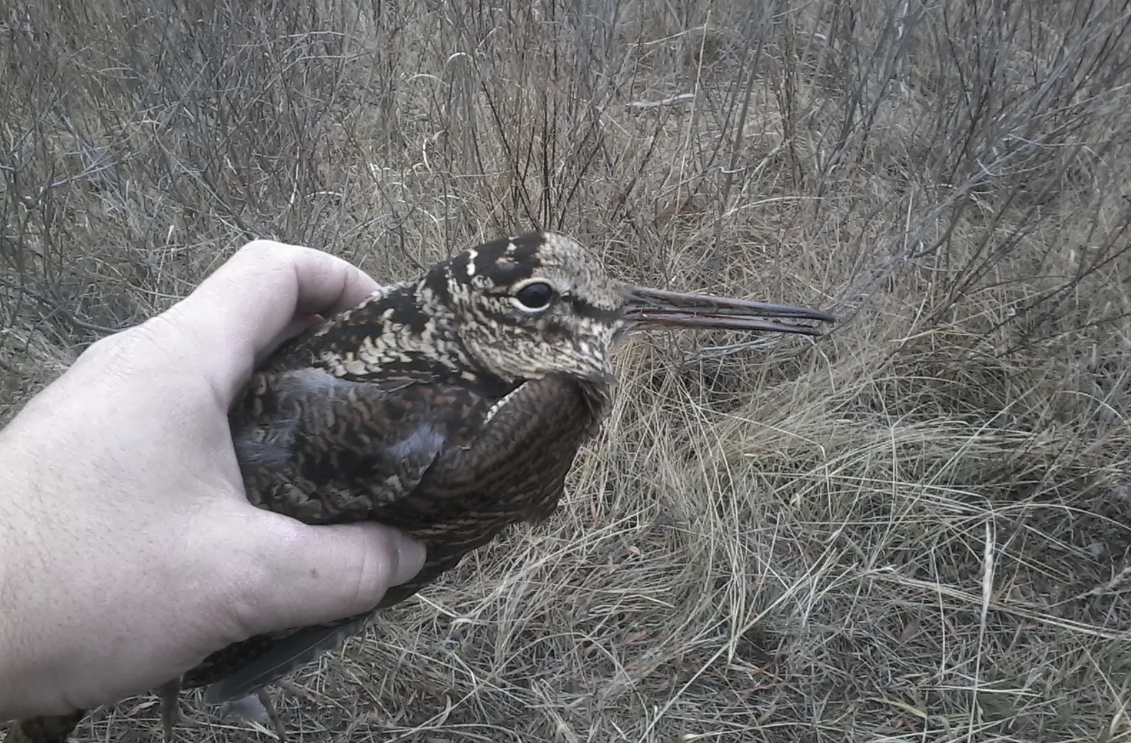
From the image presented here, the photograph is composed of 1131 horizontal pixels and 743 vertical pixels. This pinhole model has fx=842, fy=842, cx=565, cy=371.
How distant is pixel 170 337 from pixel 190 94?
Result: 2.69 metres

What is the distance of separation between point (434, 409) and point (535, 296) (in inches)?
13.6

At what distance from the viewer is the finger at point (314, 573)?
1.57m

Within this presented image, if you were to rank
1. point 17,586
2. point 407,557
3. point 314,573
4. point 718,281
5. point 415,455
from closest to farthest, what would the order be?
point 17,586 < point 314,573 < point 415,455 < point 407,557 < point 718,281

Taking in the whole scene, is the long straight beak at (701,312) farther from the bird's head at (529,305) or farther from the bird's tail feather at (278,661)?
the bird's tail feather at (278,661)

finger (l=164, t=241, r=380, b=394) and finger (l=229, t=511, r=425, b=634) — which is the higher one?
finger (l=164, t=241, r=380, b=394)

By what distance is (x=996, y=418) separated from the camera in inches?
121

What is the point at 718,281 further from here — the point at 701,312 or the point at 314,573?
the point at 314,573

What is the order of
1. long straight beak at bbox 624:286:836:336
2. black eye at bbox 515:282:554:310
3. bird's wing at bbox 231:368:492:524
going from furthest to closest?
long straight beak at bbox 624:286:836:336, black eye at bbox 515:282:554:310, bird's wing at bbox 231:368:492:524

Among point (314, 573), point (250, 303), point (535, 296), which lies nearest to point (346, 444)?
point (314, 573)

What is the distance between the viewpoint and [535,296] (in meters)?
A: 1.89

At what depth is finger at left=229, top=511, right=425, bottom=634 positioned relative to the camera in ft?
5.15

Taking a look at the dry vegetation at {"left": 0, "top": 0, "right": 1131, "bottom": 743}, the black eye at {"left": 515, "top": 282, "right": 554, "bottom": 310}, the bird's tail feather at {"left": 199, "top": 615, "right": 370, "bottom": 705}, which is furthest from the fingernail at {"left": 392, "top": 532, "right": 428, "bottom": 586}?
the dry vegetation at {"left": 0, "top": 0, "right": 1131, "bottom": 743}

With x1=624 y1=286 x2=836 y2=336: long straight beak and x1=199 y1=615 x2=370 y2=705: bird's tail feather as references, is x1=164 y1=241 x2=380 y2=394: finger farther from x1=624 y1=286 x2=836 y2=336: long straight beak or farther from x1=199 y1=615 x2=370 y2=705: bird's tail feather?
x1=624 y1=286 x2=836 y2=336: long straight beak

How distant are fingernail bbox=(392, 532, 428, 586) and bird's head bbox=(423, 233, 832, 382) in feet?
1.37
